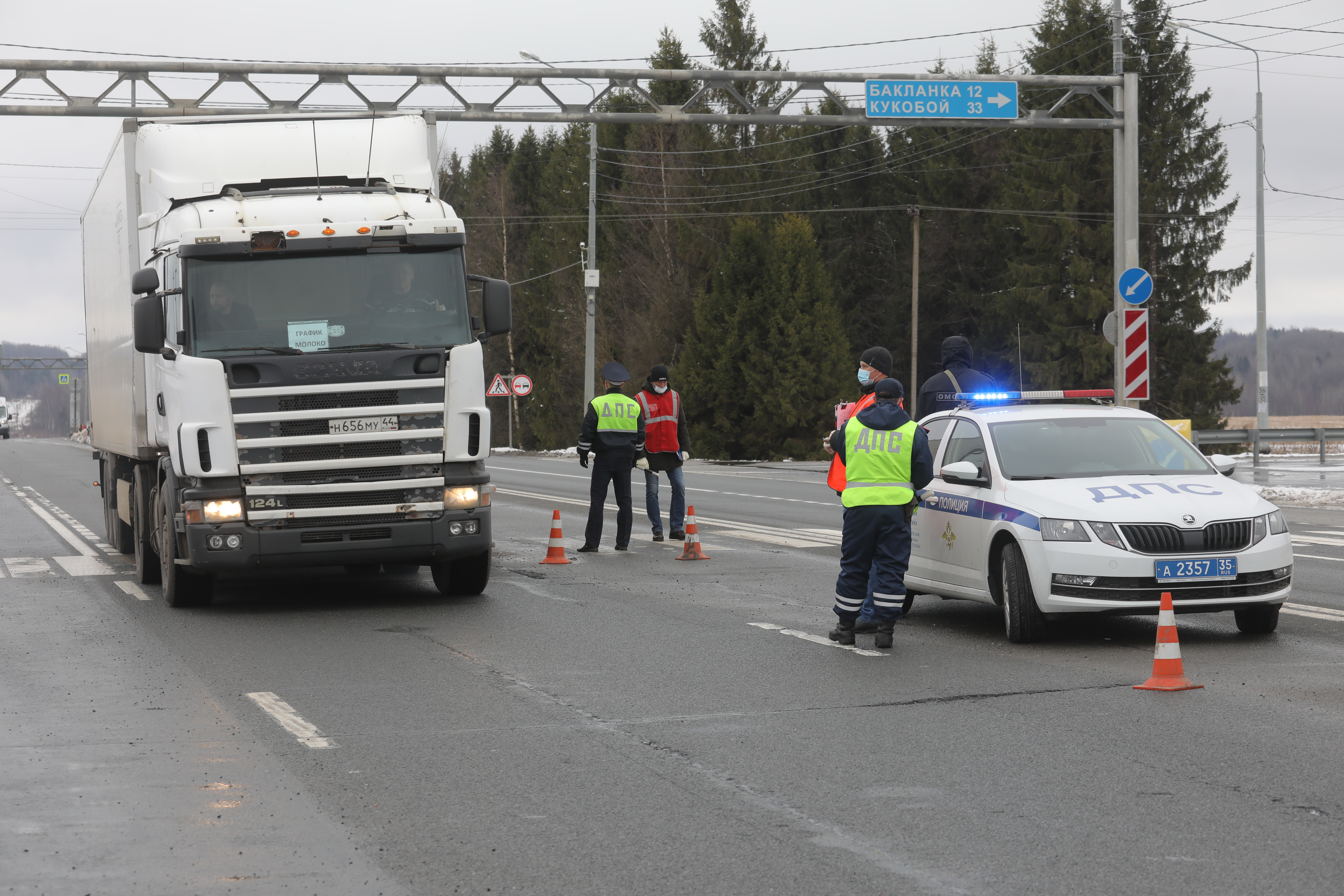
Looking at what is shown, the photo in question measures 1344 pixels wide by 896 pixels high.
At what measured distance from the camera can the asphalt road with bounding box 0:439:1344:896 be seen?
16.8 ft

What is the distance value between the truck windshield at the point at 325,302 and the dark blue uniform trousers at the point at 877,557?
12.4ft

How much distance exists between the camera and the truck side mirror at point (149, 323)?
1167cm

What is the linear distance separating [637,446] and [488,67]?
10.5m

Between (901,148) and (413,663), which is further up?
(901,148)

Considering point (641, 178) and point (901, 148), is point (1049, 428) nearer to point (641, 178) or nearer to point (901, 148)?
point (641, 178)

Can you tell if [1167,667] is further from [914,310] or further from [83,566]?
[914,310]

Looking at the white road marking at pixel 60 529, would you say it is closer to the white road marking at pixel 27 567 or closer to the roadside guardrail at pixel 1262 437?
the white road marking at pixel 27 567

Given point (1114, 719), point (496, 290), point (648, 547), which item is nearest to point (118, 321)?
point (496, 290)

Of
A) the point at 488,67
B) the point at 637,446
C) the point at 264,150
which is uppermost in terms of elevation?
the point at 488,67

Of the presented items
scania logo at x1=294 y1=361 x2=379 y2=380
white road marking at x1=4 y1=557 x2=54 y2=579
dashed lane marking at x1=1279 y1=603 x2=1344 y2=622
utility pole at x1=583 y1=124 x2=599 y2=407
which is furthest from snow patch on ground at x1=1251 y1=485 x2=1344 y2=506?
utility pole at x1=583 y1=124 x2=599 y2=407

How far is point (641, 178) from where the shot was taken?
61.7 m

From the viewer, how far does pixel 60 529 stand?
21.1 metres

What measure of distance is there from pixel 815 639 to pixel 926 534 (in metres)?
1.37

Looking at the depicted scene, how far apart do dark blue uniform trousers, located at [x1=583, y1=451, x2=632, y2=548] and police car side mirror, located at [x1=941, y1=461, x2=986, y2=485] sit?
21.0ft
